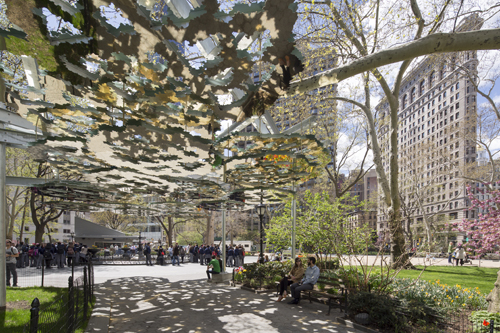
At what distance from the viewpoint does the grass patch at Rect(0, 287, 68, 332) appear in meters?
6.41

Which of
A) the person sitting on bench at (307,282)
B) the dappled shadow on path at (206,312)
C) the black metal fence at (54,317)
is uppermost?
the black metal fence at (54,317)

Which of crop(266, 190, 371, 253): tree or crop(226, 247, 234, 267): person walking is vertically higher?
crop(266, 190, 371, 253): tree

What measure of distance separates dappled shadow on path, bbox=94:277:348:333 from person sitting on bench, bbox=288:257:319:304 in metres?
0.30

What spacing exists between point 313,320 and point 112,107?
20.9ft

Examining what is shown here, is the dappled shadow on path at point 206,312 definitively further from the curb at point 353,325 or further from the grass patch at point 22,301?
the grass patch at point 22,301

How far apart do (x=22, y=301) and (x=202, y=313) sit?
15.8ft

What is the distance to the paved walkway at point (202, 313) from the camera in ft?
22.9

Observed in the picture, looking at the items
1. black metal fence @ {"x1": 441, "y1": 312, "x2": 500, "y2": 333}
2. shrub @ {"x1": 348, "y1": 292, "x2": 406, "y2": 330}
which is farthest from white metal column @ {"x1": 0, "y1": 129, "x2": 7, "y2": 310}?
black metal fence @ {"x1": 441, "y1": 312, "x2": 500, "y2": 333}

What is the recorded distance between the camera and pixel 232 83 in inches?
181

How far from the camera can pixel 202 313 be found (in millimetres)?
8328

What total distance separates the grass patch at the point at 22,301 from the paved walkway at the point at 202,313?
1250 mm

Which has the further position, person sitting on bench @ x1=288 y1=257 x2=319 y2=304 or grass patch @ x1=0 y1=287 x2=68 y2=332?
person sitting on bench @ x1=288 y1=257 x2=319 y2=304

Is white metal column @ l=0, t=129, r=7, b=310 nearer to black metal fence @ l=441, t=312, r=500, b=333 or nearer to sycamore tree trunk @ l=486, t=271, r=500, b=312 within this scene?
black metal fence @ l=441, t=312, r=500, b=333

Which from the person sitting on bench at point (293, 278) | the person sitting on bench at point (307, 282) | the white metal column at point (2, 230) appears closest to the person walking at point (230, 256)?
the person sitting on bench at point (293, 278)
